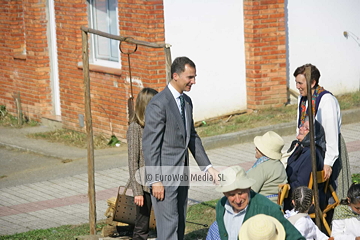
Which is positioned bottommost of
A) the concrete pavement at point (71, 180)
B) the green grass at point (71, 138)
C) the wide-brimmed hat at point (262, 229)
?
the concrete pavement at point (71, 180)

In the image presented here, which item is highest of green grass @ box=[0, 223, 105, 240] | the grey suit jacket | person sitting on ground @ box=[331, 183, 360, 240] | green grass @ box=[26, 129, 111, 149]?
the grey suit jacket

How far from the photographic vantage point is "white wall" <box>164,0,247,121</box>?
1105 centimetres

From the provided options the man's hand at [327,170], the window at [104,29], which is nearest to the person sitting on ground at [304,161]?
the man's hand at [327,170]

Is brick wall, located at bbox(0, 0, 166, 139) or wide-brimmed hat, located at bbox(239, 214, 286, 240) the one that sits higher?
brick wall, located at bbox(0, 0, 166, 139)

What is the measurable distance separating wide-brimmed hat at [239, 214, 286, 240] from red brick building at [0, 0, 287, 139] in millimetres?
6602

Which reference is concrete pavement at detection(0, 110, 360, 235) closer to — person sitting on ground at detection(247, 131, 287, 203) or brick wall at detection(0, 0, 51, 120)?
brick wall at detection(0, 0, 51, 120)

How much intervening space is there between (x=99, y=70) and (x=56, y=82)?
2.09 m

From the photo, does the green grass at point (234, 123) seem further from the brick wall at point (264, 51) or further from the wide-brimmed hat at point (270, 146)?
the wide-brimmed hat at point (270, 146)

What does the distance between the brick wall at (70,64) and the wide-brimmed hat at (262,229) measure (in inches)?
260

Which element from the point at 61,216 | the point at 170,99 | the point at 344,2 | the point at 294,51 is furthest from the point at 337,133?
the point at 344,2

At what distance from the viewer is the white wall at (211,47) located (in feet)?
36.2

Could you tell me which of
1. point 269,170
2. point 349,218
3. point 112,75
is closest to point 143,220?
point 269,170

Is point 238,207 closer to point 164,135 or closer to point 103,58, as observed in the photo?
point 164,135

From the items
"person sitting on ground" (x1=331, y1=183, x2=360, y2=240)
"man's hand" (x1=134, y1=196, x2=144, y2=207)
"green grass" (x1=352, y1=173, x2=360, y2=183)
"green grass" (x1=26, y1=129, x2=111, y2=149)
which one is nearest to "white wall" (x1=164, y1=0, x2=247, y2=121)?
"green grass" (x1=26, y1=129, x2=111, y2=149)
